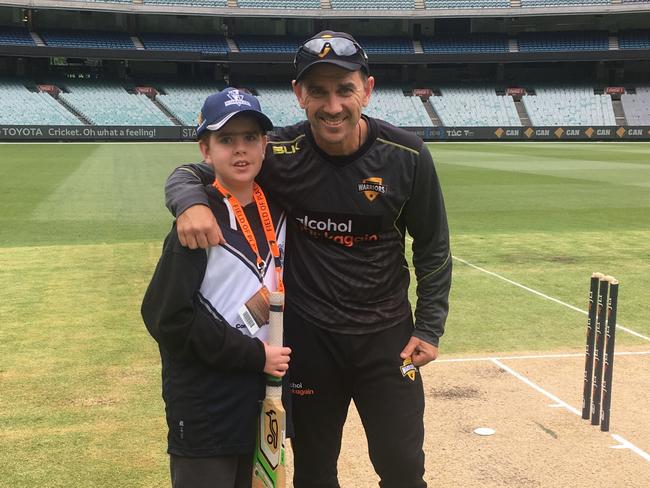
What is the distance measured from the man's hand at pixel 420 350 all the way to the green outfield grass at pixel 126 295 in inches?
74.9

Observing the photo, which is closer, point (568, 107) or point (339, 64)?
point (339, 64)

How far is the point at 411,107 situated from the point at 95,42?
91.0 ft

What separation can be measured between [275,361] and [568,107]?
62.6 m

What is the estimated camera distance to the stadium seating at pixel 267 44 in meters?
63.5

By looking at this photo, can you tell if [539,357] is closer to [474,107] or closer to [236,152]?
[236,152]

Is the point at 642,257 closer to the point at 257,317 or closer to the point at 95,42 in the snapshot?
the point at 257,317

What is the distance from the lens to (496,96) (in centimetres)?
6316

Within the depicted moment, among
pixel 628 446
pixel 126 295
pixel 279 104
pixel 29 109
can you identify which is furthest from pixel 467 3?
pixel 628 446

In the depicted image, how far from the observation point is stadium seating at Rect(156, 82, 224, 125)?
57.5 m

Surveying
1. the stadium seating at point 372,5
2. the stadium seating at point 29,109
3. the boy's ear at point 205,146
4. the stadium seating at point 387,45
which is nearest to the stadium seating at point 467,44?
the stadium seating at point 387,45

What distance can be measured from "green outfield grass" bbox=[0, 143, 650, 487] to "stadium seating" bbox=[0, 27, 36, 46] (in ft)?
133

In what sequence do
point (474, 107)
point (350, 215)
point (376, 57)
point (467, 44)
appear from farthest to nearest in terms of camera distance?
point (467, 44)
point (376, 57)
point (474, 107)
point (350, 215)

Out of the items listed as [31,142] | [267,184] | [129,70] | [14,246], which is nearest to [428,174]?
[267,184]

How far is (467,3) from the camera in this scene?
211 feet
